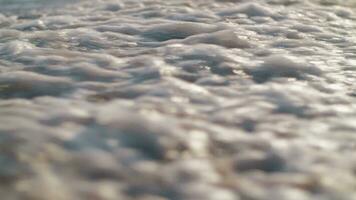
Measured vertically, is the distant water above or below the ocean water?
above

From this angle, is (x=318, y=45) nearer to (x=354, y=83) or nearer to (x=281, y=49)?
(x=281, y=49)

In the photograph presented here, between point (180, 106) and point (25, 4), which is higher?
point (25, 4)

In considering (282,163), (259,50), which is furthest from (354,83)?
(282,163)

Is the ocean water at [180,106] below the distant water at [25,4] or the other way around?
below

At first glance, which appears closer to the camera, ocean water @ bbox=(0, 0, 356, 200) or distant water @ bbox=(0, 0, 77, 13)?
ocean water @ bbox=(0, 0, 356, 200)

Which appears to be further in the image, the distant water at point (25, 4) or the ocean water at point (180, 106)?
the distant water at point (25, 4)

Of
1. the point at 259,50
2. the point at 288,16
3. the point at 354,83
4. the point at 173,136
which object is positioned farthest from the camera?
the point at 288,16

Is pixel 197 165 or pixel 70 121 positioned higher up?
pixel 70 121

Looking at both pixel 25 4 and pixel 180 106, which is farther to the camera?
pixel 25 4
